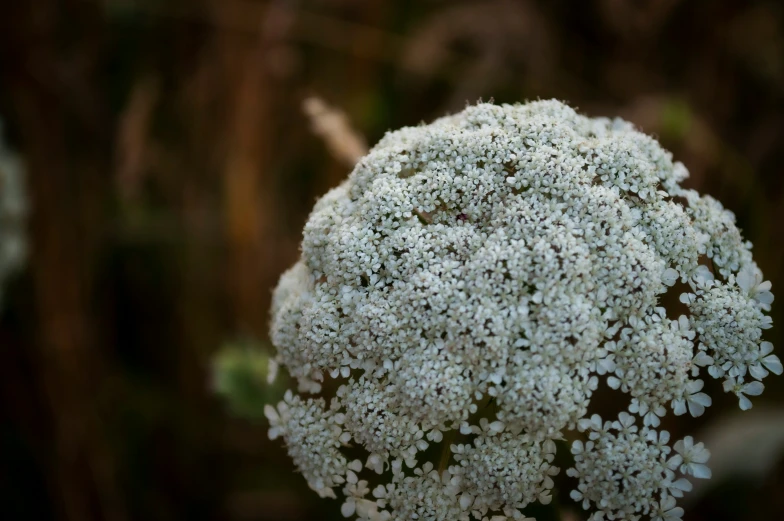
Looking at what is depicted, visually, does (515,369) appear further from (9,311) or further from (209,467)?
(9,311)

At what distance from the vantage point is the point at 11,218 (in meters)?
3.20

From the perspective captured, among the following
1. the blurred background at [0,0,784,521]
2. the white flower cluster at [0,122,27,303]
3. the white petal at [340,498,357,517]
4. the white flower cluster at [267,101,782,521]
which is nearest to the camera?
the white flower cluster at [267,101,782,521]

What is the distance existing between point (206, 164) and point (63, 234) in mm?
810

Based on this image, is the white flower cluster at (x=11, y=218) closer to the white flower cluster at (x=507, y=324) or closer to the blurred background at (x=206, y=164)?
the blurred background at (x=206, y=164)

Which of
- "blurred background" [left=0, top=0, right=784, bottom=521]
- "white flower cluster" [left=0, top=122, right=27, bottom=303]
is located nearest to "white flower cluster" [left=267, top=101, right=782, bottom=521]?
"blurred background" [left=0, top=0, right=784, bottom=521]

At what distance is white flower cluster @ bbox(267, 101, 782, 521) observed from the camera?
54.2 inches

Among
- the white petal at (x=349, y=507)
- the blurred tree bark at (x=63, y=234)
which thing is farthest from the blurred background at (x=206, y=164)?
the white petal at (x=349, y=507)

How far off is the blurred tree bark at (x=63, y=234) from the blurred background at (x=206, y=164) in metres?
0.01

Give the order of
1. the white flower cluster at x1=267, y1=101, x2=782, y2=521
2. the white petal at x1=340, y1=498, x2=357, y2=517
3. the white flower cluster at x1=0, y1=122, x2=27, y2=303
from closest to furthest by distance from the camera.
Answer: the white flower cluster at x1=267, y1=101, x2=782, y2=521 < the white petal at x1=340, y1=498, x2=357, y2=517 < the white flower cluster at x1=0, y1=122, x2=27, y2=303

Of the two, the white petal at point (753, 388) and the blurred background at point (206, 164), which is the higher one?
the blurred background at point (206, 164)

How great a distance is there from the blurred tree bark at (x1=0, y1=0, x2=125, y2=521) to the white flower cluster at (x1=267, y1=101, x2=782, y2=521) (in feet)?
6.25

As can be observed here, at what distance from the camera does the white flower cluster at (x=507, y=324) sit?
138cm

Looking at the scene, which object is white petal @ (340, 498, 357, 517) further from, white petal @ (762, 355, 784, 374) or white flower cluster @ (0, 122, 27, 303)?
white flower cluster @ (0, 122, 27, 303)

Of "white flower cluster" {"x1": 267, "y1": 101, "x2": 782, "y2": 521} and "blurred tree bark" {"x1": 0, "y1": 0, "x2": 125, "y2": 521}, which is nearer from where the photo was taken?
"white flower cluster" {"x1": 267, "y1": 101, "x2": 782, "y2": 521}
